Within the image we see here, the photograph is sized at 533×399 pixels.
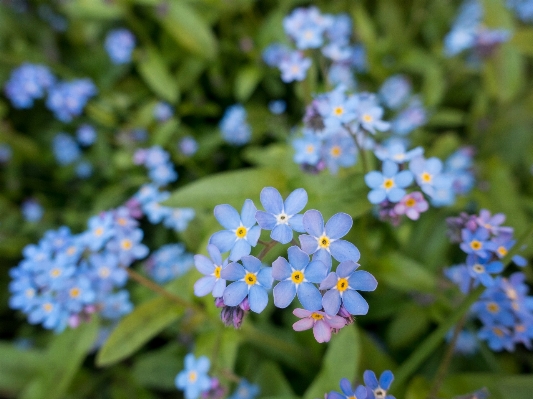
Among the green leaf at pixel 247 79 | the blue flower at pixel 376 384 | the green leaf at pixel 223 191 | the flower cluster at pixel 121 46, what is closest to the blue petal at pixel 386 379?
the blue flower at pixel 376 384

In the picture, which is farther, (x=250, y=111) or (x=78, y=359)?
(x=250, y=111)

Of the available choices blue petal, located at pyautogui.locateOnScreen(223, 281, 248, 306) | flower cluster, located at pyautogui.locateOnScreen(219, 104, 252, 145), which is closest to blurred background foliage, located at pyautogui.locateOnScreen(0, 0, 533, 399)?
flower cluster, located at pyautogui.locateOnScreen(219, 104, 252, 145)

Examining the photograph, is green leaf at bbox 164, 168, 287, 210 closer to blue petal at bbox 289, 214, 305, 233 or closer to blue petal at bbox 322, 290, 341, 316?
blue petal at bbox 289, 214, 305, 233

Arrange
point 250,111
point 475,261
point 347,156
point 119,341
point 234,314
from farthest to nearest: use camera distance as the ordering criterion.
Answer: point 250,111 → point 347,156 → point 119,341 → point 475,261 → point 234,314

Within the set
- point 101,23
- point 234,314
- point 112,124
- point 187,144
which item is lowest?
point 234,314

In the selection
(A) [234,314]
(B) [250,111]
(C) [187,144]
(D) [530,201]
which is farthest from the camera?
(B) [250,111]

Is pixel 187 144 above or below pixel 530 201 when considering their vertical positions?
above

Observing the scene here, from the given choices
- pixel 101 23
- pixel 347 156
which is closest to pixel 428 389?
pixel 347 156

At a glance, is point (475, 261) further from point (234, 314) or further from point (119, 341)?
point (119, 341)
